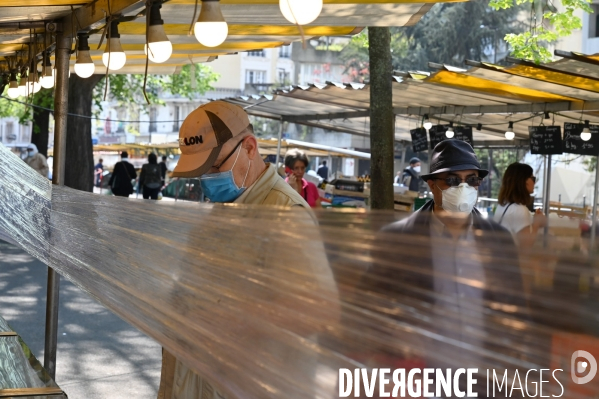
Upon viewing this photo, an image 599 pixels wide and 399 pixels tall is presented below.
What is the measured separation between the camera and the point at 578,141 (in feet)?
43.3

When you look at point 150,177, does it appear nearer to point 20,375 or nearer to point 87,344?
point 87,344

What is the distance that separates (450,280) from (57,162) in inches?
204

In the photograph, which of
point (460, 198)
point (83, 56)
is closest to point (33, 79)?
point (83, 56)

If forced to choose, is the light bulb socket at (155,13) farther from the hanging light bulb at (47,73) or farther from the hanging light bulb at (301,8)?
the hanging light bulb at (47,73)

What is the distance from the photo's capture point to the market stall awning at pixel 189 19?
584 cm

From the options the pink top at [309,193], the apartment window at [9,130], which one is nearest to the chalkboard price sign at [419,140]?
the pink top at [309,193]

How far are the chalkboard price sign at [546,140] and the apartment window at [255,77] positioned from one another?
53555 mm

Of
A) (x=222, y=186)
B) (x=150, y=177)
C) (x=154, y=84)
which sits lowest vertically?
(x=150, y=177)

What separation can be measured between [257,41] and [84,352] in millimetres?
3542

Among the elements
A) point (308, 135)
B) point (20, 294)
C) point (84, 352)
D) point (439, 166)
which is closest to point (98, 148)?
point (308, 135)

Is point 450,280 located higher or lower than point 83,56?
lower

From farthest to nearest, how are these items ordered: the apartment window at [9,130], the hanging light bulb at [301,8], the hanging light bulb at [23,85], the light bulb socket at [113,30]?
the apartment window at [9,130], the hanging light bulb at [23,85], the light bulb socket at [113,30], the hanging light bulb at [301,8]

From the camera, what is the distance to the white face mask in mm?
3379

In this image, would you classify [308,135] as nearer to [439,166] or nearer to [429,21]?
[429,21]
